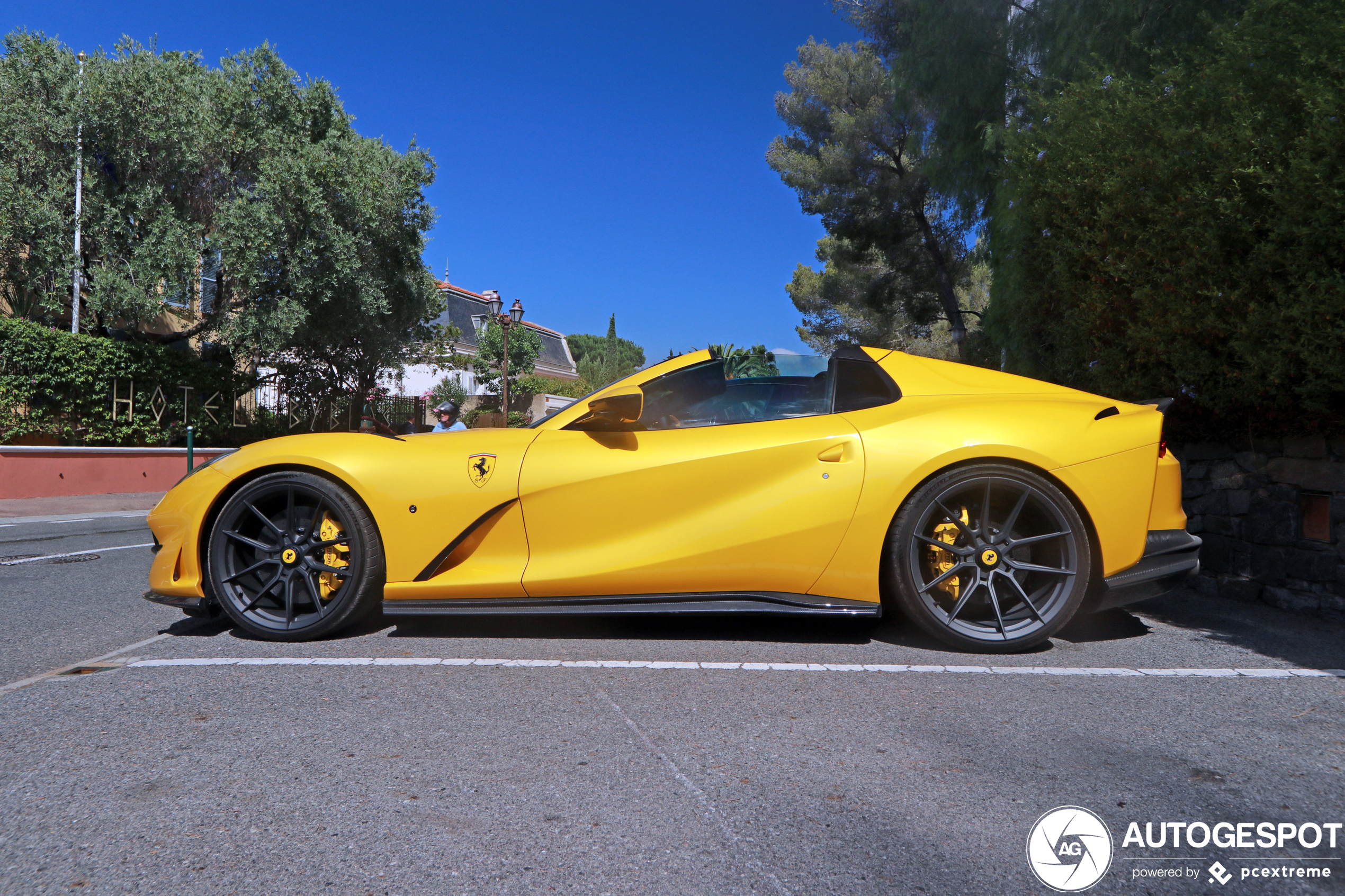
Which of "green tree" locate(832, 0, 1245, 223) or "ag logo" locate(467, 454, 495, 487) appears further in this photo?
"green tree" locate(832, 0, 1245, 223)

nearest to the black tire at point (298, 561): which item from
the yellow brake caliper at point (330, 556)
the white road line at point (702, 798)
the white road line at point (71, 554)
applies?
the yellow brake caliper at point (330, 556)

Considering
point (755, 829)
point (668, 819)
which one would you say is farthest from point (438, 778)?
point (755, 829)

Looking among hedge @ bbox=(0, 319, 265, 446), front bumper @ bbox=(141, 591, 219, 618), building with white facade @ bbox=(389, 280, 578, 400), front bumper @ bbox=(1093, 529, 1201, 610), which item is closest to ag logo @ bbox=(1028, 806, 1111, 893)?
front bumper @ bbox=(1093, 529, 1201, 610)

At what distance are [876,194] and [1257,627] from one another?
16426 millimetres

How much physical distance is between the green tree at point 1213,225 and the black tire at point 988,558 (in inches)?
63.6

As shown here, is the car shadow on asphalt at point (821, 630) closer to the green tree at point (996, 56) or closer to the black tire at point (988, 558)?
the black tire at point (988, 558)

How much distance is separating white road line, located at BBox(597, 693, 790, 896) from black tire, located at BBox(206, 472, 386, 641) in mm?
1343

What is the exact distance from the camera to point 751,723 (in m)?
2.46

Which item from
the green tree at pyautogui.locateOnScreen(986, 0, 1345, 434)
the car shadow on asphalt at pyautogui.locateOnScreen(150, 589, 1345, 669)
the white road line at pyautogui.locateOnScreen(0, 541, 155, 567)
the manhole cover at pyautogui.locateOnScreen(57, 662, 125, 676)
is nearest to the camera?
the manhole cover at pyautogui.locateOnScreen(57, 662, 125, 676)

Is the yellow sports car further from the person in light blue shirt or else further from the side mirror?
the person in light blue shirt

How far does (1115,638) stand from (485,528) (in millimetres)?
2828

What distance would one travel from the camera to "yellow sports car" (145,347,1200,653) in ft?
10.8

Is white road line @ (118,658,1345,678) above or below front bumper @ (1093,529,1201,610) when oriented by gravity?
below

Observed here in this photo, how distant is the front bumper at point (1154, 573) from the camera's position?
3271 mm
